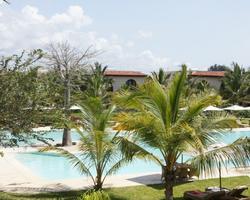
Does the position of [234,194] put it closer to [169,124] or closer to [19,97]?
[169,124]

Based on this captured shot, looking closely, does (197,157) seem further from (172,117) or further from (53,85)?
(53,85)

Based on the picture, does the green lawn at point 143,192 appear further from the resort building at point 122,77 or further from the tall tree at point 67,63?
the resort building at point 122,77

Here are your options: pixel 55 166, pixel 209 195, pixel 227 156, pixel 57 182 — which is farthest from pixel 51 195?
pixel 55 166

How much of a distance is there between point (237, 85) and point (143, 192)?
1273 inches

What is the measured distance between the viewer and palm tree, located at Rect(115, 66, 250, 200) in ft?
30.2

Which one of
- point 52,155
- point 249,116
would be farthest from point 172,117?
point 249,116

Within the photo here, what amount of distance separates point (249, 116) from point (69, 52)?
21.2 metres

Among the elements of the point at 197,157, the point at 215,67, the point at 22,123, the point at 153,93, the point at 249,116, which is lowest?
the point at 197,157

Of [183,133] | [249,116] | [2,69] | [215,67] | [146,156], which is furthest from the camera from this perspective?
[215,67]

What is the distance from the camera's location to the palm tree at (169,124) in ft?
30.2

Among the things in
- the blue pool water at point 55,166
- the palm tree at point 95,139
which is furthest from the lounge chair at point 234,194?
the blue pool water at point 55,166

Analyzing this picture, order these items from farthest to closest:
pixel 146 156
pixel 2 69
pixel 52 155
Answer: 1. pixel 52 155
2. pixel 146 156
3. pixel 2 69

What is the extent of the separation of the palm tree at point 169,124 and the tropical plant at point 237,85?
111 ft

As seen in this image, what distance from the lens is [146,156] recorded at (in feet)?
32.3
